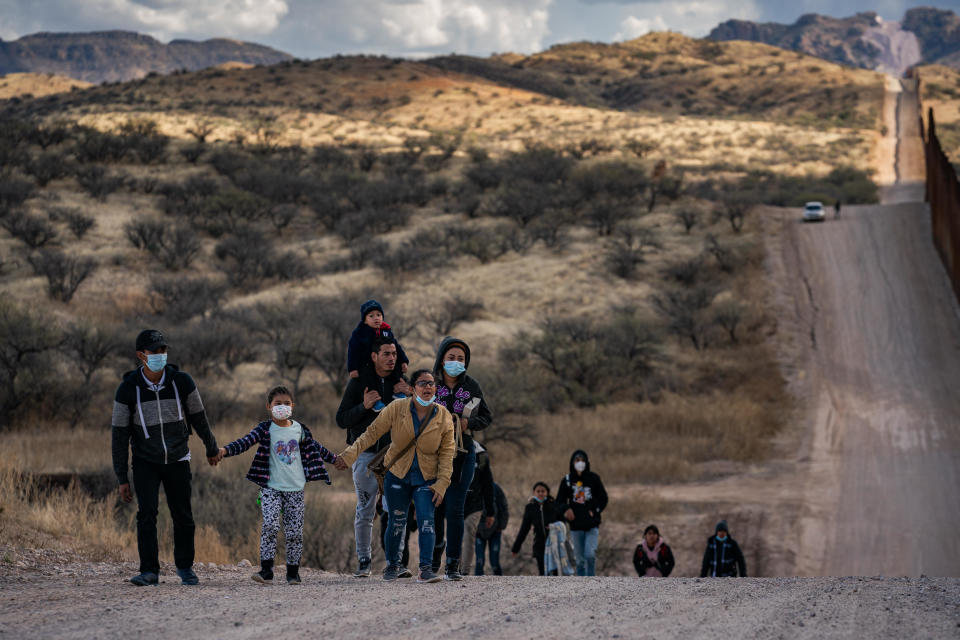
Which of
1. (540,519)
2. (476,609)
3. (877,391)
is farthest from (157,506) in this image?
(877,391)

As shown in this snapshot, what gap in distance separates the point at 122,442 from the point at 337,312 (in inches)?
741

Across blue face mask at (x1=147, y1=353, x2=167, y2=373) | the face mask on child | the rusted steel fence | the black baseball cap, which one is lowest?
the face mask on child

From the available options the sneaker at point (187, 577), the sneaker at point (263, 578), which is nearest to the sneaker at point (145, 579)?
the sneaker at point (187, 577)

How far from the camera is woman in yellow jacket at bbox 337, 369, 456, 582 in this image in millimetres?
7113

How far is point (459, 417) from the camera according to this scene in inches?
296

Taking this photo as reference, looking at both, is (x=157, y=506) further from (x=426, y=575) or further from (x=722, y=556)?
(x=722, y=556)

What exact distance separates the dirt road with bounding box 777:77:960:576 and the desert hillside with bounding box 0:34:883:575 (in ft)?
3.94

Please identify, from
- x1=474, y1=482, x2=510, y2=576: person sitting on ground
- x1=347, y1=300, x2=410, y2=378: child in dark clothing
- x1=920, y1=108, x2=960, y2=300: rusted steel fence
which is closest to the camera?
x1=347, y1=300, x2=410, y2=378: child in dark clothing

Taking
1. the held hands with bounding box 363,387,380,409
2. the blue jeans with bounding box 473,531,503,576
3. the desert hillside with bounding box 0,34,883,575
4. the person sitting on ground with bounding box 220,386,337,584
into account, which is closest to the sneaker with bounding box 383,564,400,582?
the person sitting on ground with bounding box 220,386,337,584

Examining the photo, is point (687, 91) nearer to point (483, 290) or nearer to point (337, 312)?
point (483, 290)

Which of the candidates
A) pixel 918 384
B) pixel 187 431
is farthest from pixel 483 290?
pixel 187 431

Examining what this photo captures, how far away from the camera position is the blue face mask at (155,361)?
6734 millimetres

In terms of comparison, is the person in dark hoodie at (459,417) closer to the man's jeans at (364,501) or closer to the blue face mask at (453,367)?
the blue face mask at (453,367)

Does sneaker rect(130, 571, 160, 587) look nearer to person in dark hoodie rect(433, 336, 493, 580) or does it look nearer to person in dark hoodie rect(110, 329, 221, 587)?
person in dark hoodie rect(110, 329, 221, 587)
